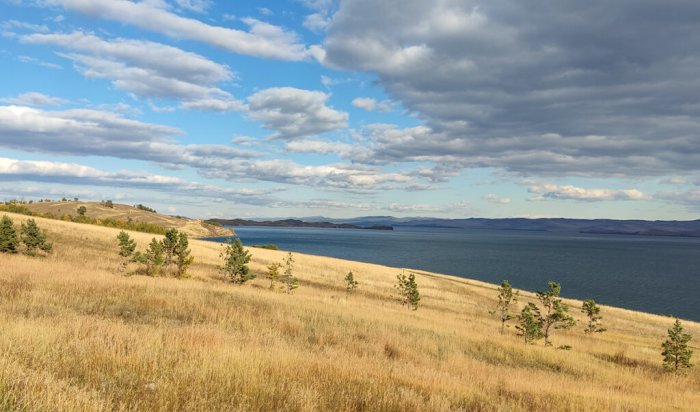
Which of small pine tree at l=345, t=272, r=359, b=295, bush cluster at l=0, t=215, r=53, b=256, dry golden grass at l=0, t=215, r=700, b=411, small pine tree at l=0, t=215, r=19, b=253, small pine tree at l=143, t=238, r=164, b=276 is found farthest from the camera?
small pine tree at l=345, t=272, r=359, b=295

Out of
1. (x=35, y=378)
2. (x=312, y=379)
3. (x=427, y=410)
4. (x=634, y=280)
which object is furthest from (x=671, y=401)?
(x=634, y=280)

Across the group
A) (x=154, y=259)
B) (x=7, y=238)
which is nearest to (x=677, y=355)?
(x=154, y=259)

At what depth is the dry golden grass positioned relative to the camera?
19.0 feet

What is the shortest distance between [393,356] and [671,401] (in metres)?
7.32

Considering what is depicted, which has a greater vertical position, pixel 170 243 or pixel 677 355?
pixel 170 243

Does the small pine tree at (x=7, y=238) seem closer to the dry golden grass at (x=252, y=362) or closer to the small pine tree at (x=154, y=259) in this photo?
the small pine tree at (x=154, y=259)

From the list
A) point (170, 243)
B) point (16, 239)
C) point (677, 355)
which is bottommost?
point (677, 355)

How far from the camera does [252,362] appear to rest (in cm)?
736

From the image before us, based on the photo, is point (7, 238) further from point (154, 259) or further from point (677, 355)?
point (677, 355)

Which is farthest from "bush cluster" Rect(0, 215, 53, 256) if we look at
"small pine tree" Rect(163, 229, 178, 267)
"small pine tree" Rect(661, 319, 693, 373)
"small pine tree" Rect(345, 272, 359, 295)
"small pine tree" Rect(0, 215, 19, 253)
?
"small pine tree" Rect(661, 319, 693, 373)

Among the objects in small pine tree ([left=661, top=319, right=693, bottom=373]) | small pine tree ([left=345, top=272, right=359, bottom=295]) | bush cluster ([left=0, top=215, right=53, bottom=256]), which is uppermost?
bush cluster ([left=0, top=215, right=53, bottom=256])

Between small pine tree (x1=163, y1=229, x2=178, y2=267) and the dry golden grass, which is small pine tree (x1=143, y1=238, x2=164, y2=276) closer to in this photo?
small pine tree (x1=163, y1=229, x2=178, y2=267)

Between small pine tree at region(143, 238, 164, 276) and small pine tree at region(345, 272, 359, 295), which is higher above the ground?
small pine tree at region(143, 238, 164, 276)

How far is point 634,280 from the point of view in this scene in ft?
312
